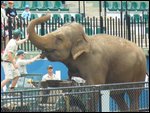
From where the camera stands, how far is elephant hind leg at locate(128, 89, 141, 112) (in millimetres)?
12603

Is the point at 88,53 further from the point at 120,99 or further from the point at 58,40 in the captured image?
the point at 120,99

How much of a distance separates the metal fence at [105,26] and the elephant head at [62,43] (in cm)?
514

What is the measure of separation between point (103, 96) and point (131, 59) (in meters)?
3.38

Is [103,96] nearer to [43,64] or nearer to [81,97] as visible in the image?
[81,97]

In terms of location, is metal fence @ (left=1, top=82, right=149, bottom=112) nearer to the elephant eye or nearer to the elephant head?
the elephant head

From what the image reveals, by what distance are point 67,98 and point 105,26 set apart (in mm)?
9797

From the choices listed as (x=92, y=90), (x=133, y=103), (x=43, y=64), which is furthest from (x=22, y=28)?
(x=92, y=90)

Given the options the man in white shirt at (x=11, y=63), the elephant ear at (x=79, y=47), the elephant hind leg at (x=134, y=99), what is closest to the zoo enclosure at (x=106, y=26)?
the man in white shirt at (x=11, y=63)

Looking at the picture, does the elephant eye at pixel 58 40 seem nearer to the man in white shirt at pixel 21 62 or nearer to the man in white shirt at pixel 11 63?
the man in white shirt at pixel 11 63

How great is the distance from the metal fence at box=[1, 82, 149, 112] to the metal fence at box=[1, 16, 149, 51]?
303 inches

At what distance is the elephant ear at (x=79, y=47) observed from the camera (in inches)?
567

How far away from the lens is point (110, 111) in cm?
1203

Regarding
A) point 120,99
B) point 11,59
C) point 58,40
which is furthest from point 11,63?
point 120,99

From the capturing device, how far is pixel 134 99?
42.6 ft
